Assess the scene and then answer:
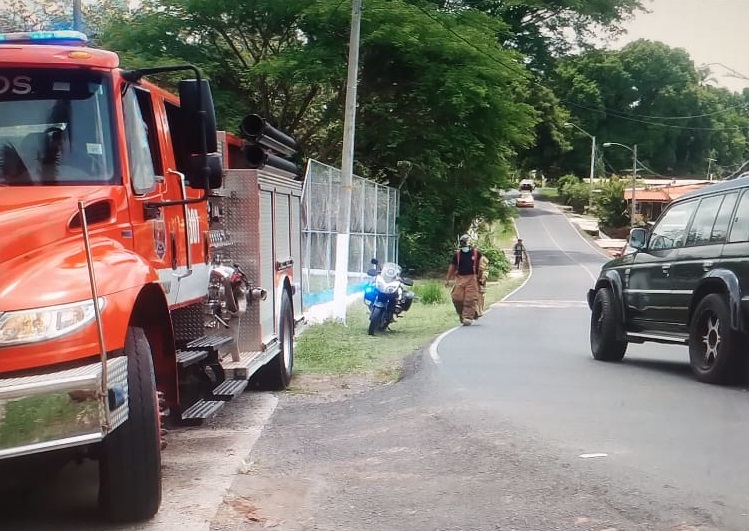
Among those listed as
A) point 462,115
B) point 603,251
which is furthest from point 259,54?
point 603,251

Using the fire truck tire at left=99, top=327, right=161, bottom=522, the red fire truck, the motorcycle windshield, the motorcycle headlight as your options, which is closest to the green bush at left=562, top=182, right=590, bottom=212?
the motorcycle windshield

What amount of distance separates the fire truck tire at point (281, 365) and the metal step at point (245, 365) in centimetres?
119

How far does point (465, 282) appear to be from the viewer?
722 inches

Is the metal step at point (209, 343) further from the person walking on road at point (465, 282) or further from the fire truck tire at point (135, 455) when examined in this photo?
the person walking on road at point (465, 282)

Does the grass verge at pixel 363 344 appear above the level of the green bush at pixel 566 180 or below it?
below

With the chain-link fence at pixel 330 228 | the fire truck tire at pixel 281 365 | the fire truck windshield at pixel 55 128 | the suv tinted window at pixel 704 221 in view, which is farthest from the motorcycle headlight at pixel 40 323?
the chain-link fence at pixel 330 228

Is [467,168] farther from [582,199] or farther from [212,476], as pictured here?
[582,199]

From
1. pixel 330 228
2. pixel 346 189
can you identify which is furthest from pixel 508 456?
pixel 330 228

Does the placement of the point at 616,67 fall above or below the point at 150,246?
above

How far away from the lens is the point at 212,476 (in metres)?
6.13

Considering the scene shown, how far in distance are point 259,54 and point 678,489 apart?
84.6 feet

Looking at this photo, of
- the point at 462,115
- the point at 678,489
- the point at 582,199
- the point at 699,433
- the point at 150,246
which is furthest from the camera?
the point at 582,199

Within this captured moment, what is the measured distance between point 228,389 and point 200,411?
0.71 metres

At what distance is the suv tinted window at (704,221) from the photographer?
32.4ft
